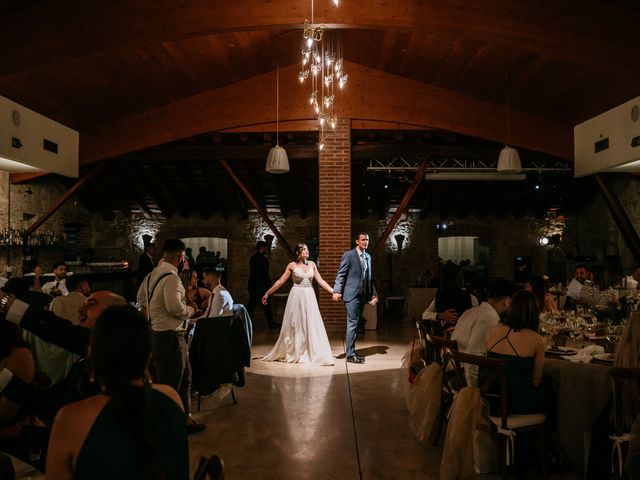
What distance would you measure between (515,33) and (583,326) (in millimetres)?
3090

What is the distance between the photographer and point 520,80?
8.10 metres

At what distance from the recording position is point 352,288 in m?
7.02

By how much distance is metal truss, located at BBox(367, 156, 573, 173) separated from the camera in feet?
36.3

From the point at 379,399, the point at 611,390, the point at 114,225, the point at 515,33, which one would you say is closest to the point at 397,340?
the point at 379,399

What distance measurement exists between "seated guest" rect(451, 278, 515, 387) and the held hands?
0.62m

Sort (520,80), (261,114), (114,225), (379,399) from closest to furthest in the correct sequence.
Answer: (379,399) → (520,80) → (261,114) → (114,225)

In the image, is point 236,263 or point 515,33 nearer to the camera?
point 515,33

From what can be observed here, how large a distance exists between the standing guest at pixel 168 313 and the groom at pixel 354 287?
120 inches

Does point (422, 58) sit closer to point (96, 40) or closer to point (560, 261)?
point (96, 40)

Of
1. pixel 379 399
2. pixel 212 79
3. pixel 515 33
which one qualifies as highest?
pixel 212 79

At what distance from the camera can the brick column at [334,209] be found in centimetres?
927

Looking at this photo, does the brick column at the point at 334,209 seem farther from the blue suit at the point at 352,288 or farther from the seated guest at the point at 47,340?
the seated guest at the point at 47,340

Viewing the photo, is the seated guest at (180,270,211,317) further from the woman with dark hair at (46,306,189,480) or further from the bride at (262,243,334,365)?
the woman with dark hair at (46,306,189,480)

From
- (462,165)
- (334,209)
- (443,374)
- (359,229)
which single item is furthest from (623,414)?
(359,229)
